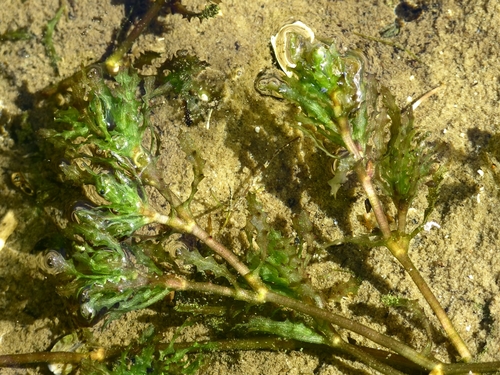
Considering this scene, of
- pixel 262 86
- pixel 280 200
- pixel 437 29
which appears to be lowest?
pixel 280 200

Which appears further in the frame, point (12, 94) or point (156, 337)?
point (12, 94)

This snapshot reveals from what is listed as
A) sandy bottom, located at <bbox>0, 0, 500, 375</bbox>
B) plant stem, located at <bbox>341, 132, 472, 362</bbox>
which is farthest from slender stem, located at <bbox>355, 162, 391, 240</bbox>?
sandy bottom, located at <bbox>0, 0, 500, 375</bbox>

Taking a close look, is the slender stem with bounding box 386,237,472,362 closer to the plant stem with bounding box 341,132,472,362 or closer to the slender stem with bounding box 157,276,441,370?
the plant stem with bounding box 341,132,472,362

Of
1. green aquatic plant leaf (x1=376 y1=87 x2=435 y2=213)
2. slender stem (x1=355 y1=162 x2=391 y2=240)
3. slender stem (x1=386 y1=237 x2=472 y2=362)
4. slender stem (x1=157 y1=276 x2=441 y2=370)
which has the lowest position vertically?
slender stem (x1=157 y1=276 x2=441 y2=370)

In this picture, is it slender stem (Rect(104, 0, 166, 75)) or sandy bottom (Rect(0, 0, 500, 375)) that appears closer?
sandy bottom (Rect(0, 0, 500, 375))

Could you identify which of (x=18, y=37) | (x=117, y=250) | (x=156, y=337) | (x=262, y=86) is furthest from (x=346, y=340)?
(x=18, y=37)

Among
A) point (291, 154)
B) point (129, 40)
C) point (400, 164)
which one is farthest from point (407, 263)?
point (129, 40)

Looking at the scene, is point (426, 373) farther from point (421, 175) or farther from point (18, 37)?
point (18, 37)

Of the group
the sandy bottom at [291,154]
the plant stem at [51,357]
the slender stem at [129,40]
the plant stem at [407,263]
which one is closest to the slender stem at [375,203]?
the plant stem at [407,263]
